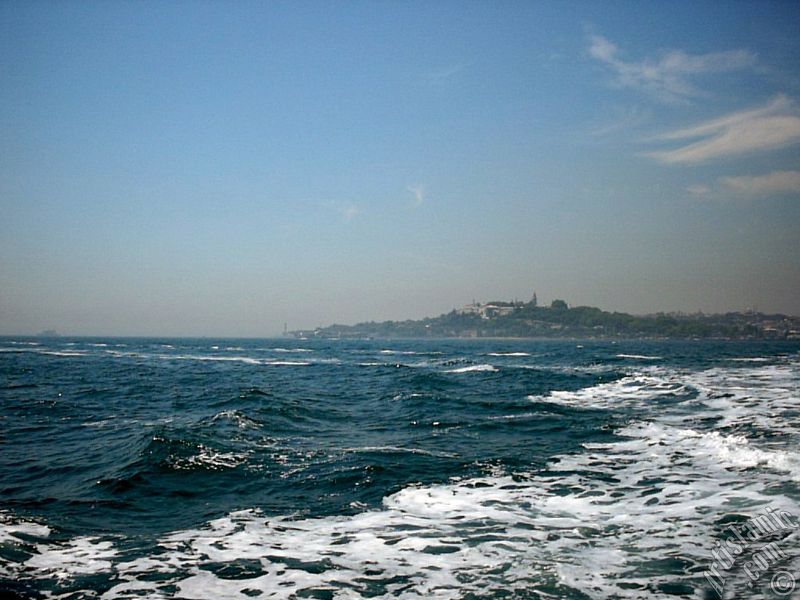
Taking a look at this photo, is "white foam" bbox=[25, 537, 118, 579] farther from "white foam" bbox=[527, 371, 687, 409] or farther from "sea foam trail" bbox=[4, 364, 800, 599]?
"white foam" bbox=[527, 371, 687, 409]

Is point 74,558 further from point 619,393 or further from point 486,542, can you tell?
point 619,393

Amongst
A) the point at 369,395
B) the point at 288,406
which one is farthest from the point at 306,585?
the point at 369,395

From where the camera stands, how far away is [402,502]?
32.8ft

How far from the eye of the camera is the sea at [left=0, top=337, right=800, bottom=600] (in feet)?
21.5

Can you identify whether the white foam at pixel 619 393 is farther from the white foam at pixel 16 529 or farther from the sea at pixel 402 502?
the white foam at pixel 16 529

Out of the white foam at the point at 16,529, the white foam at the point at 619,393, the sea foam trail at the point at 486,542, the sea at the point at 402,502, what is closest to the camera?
the sea foam trail at the point at 486,542

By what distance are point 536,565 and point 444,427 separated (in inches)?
426

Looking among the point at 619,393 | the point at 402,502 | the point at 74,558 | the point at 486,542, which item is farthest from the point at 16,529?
the point at 619,393

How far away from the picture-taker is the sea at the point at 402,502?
6566 mm

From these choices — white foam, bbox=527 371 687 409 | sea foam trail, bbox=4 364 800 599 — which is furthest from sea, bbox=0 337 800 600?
white foam, bbox=527 371 687 409

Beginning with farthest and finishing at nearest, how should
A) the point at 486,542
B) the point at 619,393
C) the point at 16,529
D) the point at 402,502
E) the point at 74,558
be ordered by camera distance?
the point at 619,393, the point at 402,502, the point at 16,529, the point at 486,542, the point at 74,558

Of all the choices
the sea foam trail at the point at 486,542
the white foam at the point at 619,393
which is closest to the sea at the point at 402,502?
the sea foam trail at the point at 486,542

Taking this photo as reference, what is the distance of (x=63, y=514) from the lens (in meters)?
9.25

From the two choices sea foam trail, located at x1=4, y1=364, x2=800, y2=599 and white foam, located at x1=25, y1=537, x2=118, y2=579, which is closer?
sea foam trail, located at x1=4, y1=364, x2=800, y2=599
